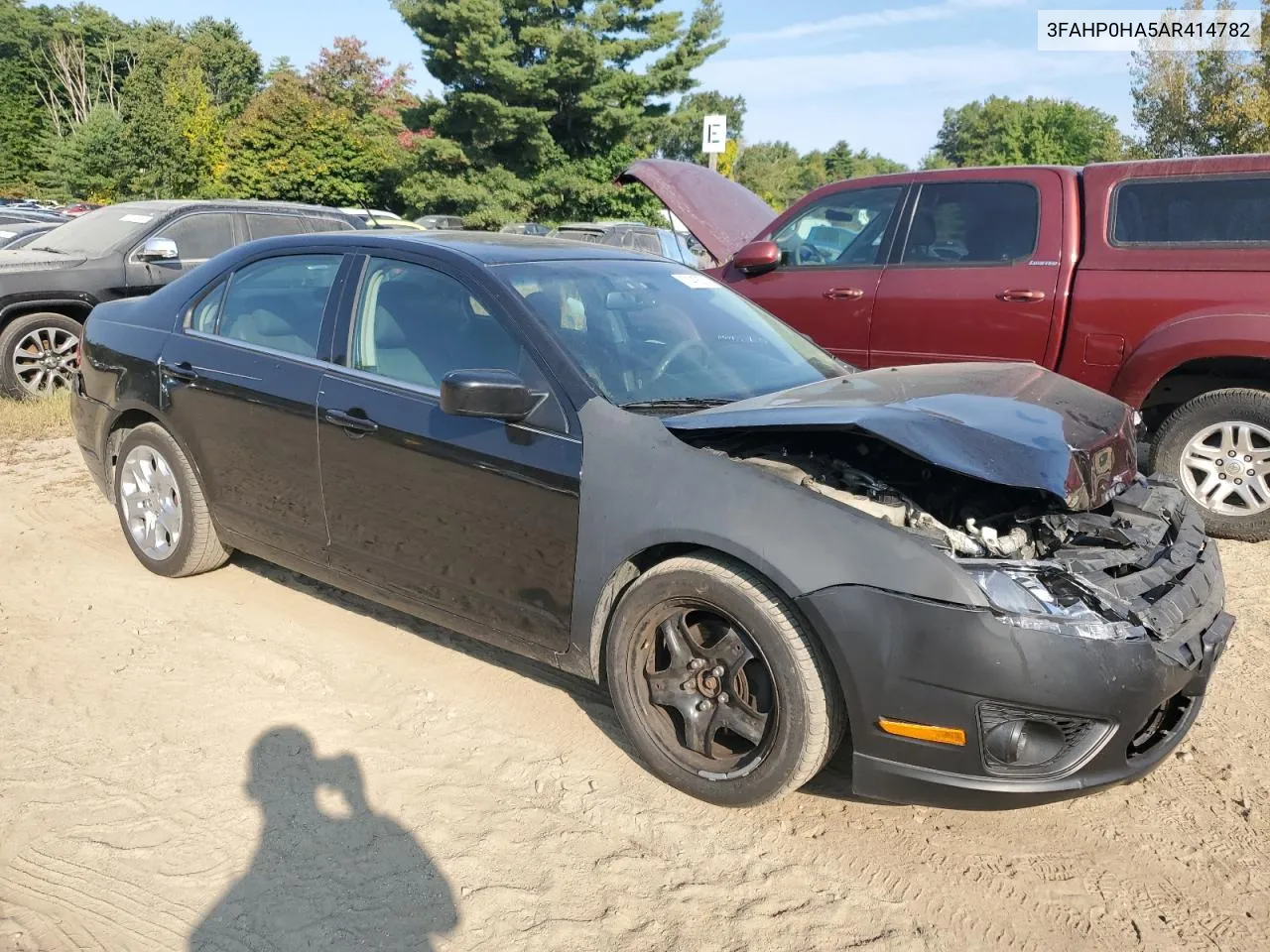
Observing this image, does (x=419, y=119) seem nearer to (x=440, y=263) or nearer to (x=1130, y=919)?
(x=440, y=263)

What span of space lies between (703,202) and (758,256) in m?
A: 0.74

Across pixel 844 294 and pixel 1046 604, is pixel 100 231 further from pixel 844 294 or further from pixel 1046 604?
pixel 1046 604

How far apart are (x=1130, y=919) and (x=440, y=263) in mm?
2992

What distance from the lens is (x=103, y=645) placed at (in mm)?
4125

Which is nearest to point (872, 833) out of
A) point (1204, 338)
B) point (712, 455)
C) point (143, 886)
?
point (712, 455)

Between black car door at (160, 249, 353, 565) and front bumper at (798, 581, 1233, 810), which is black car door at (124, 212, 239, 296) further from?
front bumper at (798, 581, 1233, 810)

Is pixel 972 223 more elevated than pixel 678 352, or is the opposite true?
pixel 972 223

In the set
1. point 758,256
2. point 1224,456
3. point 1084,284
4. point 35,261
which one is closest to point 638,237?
point 35,261

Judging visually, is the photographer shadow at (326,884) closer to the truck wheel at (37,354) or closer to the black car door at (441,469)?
the black car door at (441,469)

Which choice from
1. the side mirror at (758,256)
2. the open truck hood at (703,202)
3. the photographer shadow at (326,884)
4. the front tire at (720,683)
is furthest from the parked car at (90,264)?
the front tire at (720,683)

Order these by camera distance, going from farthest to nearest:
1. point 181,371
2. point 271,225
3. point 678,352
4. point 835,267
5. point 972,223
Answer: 1. point 271,225
2. point 835,267
3. point 972,223
4. point 181,371
5. point 678,352

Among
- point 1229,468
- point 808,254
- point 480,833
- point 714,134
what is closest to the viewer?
point 480,833

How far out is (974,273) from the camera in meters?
6.01

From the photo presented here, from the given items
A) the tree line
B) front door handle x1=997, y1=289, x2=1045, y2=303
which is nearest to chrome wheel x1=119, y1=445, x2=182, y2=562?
front door handle x1=997, y1=289, x2=1045, y2=303
